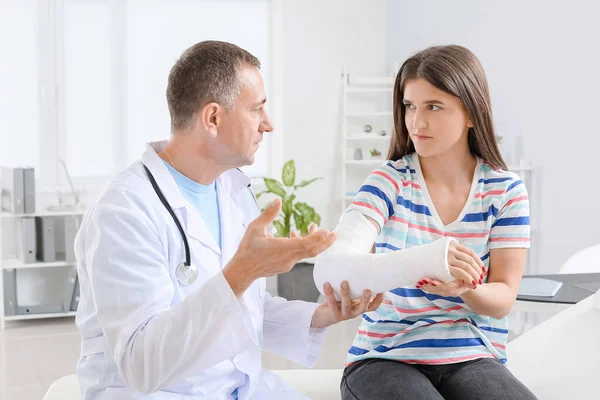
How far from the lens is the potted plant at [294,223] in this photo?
17.4 ft

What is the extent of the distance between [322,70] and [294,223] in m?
1.13

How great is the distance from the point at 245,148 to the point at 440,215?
46cm

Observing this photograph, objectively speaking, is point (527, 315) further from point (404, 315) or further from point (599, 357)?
point (404, 315)

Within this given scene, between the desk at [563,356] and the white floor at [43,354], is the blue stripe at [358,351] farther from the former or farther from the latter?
the white floor at [43,354]

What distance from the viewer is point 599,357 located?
6.36 feet

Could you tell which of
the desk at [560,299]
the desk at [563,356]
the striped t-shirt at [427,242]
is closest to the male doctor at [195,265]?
the striped t-shirt at [427,242]

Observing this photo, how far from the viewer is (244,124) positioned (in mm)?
1678

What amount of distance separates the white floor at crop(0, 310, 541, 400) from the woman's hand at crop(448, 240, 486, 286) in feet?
8.20

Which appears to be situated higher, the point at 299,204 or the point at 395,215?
the point at 395,215

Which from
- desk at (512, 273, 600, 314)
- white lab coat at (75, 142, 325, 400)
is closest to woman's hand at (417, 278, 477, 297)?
white lab coat at (75, 142, 325, 400)

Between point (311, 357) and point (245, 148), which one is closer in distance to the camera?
point (245, 148)

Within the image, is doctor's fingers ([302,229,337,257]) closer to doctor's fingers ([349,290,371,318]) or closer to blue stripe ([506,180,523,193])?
doctor's fingers ([349,290,371,318])

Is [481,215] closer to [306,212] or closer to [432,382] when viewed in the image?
[432,382]

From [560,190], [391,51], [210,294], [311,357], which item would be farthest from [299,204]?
[210,294]
